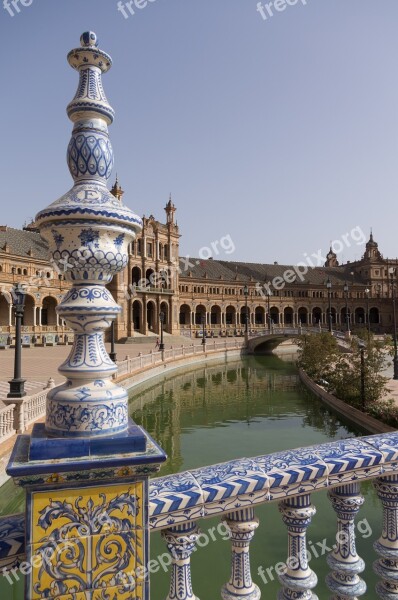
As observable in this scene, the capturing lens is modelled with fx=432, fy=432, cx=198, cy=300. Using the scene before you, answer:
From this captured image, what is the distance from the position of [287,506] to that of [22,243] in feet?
176

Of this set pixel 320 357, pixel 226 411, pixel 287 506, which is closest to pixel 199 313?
pixel 320 357

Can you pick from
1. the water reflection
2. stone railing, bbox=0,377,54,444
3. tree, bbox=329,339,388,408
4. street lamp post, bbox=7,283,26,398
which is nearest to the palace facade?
the water reflection

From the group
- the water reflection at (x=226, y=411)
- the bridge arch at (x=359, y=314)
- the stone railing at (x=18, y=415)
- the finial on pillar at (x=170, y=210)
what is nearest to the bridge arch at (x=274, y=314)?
the bridge arch at (x=359, y=314)

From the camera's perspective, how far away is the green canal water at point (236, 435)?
23.4ft

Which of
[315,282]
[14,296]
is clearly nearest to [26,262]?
[14,296]

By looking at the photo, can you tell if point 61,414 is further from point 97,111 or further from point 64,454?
point 97,111

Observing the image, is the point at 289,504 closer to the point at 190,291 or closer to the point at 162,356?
the point at 162,356

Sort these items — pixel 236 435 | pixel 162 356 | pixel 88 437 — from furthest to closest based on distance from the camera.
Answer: pixel 162 356
pixel 236 435
pixel 88 437

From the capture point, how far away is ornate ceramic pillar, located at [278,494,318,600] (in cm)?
243

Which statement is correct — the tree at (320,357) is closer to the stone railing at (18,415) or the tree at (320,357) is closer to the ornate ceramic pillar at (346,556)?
the stone railing at (18,415)

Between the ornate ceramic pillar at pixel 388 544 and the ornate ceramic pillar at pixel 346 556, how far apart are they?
15 cm

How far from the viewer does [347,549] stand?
101 inches

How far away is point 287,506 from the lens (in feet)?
8.14

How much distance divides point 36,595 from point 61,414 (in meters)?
0.77
